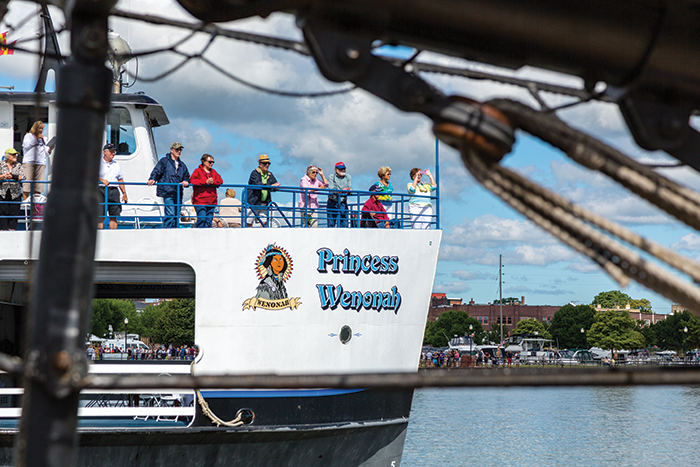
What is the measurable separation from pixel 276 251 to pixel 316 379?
7051 millimetres

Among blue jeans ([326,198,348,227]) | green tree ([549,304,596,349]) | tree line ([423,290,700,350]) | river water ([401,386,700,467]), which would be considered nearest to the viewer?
blue jeans ([326,198,348,227])

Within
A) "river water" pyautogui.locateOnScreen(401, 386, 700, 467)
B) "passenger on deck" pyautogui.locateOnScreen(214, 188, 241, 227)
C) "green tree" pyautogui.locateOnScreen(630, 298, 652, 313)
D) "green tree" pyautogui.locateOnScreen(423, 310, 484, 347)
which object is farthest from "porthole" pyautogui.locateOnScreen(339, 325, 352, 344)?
"green tree" pyautogui.locateOnScreen(630, 298, 652, 313)

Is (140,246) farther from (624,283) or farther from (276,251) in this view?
(624,283)

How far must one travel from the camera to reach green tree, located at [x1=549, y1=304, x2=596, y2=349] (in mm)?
93188

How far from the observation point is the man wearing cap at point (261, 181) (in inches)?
359

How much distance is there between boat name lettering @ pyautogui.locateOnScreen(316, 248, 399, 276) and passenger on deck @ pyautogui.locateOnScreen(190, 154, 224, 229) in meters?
1.55

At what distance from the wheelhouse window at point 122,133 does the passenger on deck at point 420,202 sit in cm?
475

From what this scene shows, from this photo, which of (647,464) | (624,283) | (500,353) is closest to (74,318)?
(624,283)

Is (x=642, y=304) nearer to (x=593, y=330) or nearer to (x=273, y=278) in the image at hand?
(x=593, y=330)

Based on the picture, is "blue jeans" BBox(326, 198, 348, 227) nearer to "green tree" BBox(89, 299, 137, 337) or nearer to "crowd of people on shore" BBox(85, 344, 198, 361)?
"crowd of people on shore" BBox(85, 344, 198, 361)

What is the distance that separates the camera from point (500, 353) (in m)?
72.6

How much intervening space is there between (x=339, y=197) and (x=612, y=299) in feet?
489

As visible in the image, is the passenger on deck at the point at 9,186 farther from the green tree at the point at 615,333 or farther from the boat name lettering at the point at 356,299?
the green tree at the point at 615,333

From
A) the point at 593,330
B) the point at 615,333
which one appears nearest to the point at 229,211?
the point at 615,333
